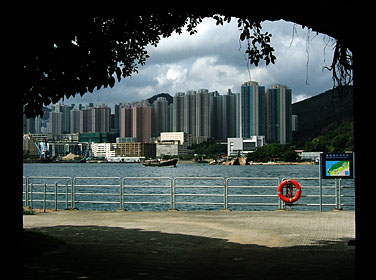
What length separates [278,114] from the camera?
17575cm

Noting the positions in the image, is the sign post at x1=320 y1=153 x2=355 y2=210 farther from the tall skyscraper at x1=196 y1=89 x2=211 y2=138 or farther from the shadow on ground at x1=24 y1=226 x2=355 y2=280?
the tall skyscraper at x1=196 y1=89 x2=211 y2=138

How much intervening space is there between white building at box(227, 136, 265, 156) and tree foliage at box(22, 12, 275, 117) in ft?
420

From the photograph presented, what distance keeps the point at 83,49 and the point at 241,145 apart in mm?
135889

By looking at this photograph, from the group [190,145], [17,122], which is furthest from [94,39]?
[190,145]

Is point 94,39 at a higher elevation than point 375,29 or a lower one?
higher

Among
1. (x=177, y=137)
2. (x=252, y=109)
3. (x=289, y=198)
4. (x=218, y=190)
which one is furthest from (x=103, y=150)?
(x=289, y=198)

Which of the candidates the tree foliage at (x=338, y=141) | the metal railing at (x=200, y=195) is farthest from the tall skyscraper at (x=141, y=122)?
the metal railing at (x=200, y=195)

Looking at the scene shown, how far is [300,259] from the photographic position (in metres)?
6.94

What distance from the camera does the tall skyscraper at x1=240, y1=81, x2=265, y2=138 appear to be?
572 feet

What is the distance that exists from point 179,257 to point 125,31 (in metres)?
4.11

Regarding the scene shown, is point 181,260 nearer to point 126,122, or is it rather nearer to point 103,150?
point 103,150

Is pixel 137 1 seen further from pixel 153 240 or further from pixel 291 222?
pixel 291 222

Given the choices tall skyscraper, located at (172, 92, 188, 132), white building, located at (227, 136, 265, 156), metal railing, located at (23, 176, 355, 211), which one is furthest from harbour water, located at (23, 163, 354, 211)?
tall skyscraper, located at (172, 92, 188, 132)

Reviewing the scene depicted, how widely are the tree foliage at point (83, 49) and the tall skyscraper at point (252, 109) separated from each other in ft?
538
